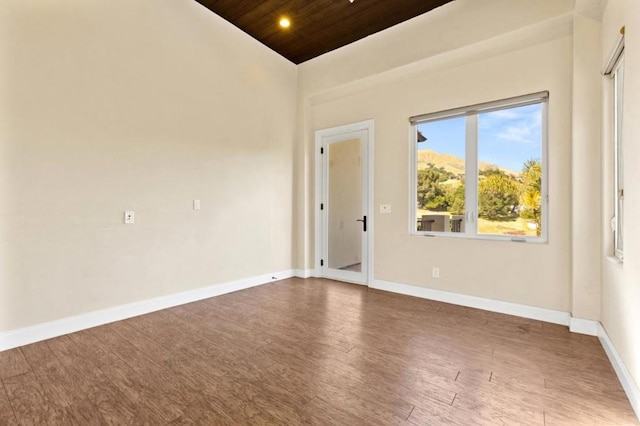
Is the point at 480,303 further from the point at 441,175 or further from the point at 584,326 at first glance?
the point at 441,175

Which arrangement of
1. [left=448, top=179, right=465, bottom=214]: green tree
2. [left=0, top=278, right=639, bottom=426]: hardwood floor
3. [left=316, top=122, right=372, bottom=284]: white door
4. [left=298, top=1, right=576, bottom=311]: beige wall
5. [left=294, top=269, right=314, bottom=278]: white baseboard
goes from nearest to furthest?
[left=0, top=278, right=639, bottom=426]: hardwood floor → [left=298, top=1, right=576, bottom=311]: beige wall → [left=448, top=179, right=465, bottom=214]: green tree → [left=316, top=122, right=372, bottom=284]: white door → [left=294, top=269, right=314, bottom=278]: white baseboard

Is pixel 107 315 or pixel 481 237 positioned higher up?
pixel 481 237

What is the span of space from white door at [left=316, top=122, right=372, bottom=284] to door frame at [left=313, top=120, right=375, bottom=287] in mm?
15

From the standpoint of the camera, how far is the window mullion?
11.8ft

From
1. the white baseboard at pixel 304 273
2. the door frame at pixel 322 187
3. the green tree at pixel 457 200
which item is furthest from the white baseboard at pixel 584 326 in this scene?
the white baseboard at pixel 304 273

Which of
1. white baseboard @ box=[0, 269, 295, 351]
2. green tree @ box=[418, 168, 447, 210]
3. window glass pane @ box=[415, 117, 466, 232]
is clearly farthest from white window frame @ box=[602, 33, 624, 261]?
white baseboard @ box=[0, 269, 295, 351]

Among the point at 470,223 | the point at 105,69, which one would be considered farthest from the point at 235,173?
the point at 470,223

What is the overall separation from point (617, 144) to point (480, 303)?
78.8 inches

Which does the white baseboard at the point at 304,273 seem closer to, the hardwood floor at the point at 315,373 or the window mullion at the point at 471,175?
the hardwood floor at the point at 315,373

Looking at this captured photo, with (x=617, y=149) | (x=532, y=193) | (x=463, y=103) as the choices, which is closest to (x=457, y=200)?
(x=532, y=193)

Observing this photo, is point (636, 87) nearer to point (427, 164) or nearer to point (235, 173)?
point (427, 164)

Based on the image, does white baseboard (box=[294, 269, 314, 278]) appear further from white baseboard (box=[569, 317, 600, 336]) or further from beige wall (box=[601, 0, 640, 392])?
beige wall (box=[601, 0, 640, 392])

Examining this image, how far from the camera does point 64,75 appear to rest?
9.03 ft

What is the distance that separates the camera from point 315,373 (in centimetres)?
209
